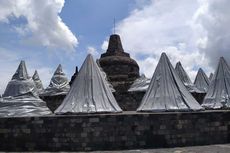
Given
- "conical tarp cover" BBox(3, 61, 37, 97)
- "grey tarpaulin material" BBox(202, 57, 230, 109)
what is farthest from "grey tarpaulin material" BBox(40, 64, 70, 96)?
"grey tarpaulin material" BBox(202, 57, 230, 109)

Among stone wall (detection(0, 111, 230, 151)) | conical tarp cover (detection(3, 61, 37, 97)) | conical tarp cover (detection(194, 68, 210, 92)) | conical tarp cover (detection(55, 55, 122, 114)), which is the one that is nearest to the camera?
stone wall (detection(0, 111, 230, 151))

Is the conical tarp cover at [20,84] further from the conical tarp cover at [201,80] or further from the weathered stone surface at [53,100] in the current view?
the conical tarp cover at [201,80]

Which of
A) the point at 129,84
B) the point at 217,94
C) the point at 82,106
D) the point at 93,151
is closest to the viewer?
the point at 93,151

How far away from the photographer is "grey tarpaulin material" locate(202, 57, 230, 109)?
17.5m

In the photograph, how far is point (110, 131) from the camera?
1151 cm

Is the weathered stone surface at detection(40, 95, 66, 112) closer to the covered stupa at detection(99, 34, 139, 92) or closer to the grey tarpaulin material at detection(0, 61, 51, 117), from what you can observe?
the covered stupa at detection(99, 34, 139, 92)

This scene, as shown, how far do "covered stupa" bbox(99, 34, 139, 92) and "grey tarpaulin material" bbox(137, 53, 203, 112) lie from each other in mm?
11376

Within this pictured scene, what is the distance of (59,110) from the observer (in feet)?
43.2

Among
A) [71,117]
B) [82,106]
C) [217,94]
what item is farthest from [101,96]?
[217,94]

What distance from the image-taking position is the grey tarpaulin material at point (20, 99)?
43.1 feet

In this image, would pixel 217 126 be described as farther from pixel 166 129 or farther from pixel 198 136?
pixel 166 129

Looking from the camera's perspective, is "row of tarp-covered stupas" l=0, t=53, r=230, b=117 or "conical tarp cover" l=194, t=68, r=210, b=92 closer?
"row of tarp-covered stupas" l=0, t=53, r=230, b=117

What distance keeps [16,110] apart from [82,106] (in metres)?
2.58

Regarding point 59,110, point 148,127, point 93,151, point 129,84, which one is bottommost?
point 93,151
